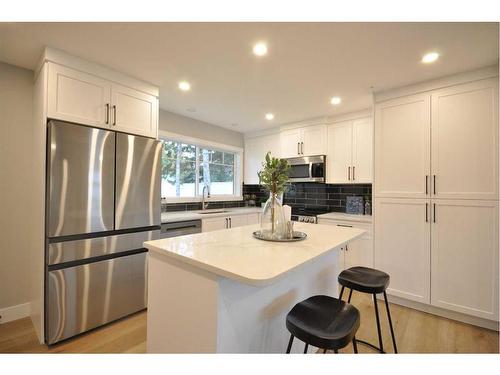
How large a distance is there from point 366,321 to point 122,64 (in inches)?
127

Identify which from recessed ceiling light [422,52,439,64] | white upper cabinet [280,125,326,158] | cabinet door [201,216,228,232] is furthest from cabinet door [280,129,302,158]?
recessed ceiling light [422,52,439,64]

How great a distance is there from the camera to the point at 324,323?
1095 mm

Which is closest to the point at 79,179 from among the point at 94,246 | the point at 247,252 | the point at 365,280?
the point at 94,246

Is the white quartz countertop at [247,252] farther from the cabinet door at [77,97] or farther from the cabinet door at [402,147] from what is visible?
the cabinet door at [77,97]

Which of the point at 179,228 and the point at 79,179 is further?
the point at 179,228

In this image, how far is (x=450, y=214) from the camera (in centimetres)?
226

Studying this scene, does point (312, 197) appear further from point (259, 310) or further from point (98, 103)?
point (98, 103)

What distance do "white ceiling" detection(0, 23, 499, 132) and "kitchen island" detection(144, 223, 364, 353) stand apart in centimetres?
141

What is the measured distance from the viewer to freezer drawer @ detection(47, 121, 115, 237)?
182 centimetres

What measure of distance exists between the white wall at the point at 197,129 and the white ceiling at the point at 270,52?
2.38ft

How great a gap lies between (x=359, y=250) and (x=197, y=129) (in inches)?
117

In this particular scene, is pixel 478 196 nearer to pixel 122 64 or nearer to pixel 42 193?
pixel 122 64

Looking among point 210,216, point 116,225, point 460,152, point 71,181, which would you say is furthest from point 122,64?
point 460,152

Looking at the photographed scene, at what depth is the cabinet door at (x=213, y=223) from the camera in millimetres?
3123
